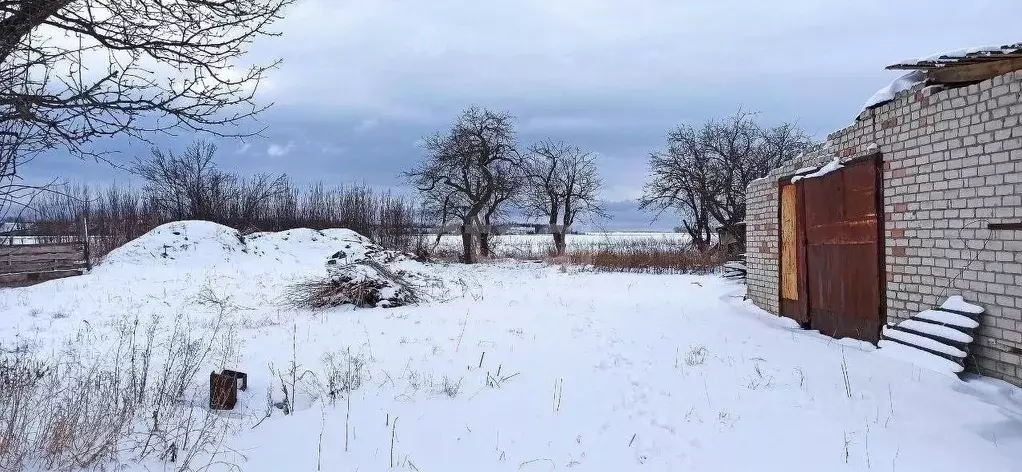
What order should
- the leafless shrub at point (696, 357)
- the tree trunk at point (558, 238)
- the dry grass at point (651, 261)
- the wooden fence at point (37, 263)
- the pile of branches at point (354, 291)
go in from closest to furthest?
1. the leafless shrub at point (696, 357)
2. the pile of branches at point (354, 291)
3. the wooden fence at point (37, 263)
4. the dry grass at point (651, 261)
5. the tree trunk at point (558, 238)

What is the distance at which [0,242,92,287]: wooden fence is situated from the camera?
577 inches

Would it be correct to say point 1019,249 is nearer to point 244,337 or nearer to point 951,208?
point 951,208

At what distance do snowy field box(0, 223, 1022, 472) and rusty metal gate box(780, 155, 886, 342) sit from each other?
0.42 metres

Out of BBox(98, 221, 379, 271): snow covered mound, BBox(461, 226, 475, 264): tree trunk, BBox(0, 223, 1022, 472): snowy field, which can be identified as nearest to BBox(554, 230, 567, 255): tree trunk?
BBox(461, 226, 475, 264): tree trunk

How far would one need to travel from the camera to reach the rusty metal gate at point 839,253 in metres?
6.07

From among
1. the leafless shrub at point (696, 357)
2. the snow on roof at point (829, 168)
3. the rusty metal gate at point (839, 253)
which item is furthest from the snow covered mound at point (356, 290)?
the snow on roof at point (829, 168)

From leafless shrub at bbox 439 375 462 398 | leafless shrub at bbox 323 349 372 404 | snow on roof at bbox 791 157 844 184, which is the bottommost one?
leafless shrub at bbox 439 375 462 398

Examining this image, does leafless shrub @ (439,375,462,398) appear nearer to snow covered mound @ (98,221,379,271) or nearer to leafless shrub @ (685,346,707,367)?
leafless shrub @ (685,346,707,367)

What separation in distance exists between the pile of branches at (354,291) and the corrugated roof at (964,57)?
8400mm

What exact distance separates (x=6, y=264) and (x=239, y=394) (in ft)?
48.5

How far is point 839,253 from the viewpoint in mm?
6699

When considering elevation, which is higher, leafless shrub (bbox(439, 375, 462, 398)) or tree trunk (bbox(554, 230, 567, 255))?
tree trunk (bbox(554, 230, 567, 255))

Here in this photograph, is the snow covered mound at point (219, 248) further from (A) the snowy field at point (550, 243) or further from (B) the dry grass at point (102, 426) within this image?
(B) the dry grass at point (102, 426)

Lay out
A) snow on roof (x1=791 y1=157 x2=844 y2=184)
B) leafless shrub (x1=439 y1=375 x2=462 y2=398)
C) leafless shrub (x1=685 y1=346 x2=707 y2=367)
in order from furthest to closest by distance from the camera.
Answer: snow on roof (x1=791 y1=157 x2=844 y2=184) → leafless shrub (x1=685 y1=346 x2=707 y2=367) → leafless shrub (x1=439 y1=375 x2=462 y2=398)
